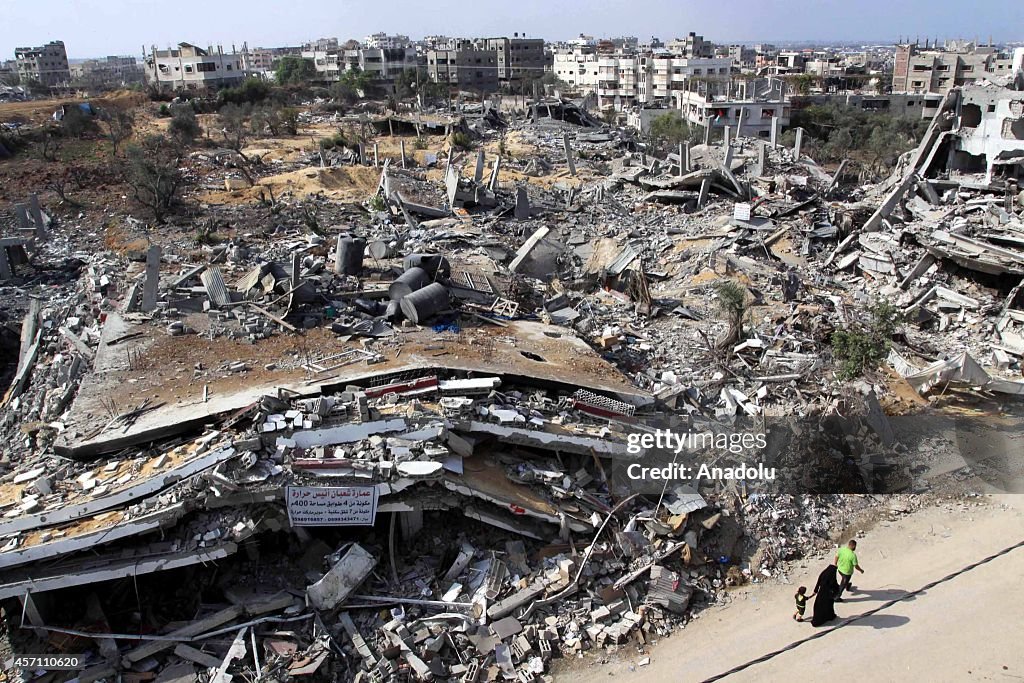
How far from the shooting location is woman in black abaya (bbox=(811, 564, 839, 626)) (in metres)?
5.94

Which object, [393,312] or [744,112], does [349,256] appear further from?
[744,112]

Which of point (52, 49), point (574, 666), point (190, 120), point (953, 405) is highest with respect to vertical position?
point (52, 49)

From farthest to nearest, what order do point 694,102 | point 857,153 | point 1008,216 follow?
point 694,102
point 857,153
point 1008,216

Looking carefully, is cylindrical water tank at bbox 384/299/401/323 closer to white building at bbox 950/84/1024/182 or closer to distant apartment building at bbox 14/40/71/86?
white building at bbox 950/84/1024/182

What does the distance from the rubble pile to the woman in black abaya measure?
2.55 feet

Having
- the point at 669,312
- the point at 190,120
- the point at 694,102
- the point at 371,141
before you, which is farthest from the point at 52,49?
the point at 669,312

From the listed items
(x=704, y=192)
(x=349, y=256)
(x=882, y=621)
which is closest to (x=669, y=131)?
(x=704, y=192)

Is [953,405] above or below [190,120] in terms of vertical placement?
below

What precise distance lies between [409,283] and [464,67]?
5510 centimetres

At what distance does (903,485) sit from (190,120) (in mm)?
31442

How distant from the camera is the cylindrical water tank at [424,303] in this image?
9.72 metres

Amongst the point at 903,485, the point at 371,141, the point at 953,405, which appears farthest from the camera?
the point at 371,141

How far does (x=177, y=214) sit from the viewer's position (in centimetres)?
1714

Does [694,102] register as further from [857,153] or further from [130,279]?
[130,279]
